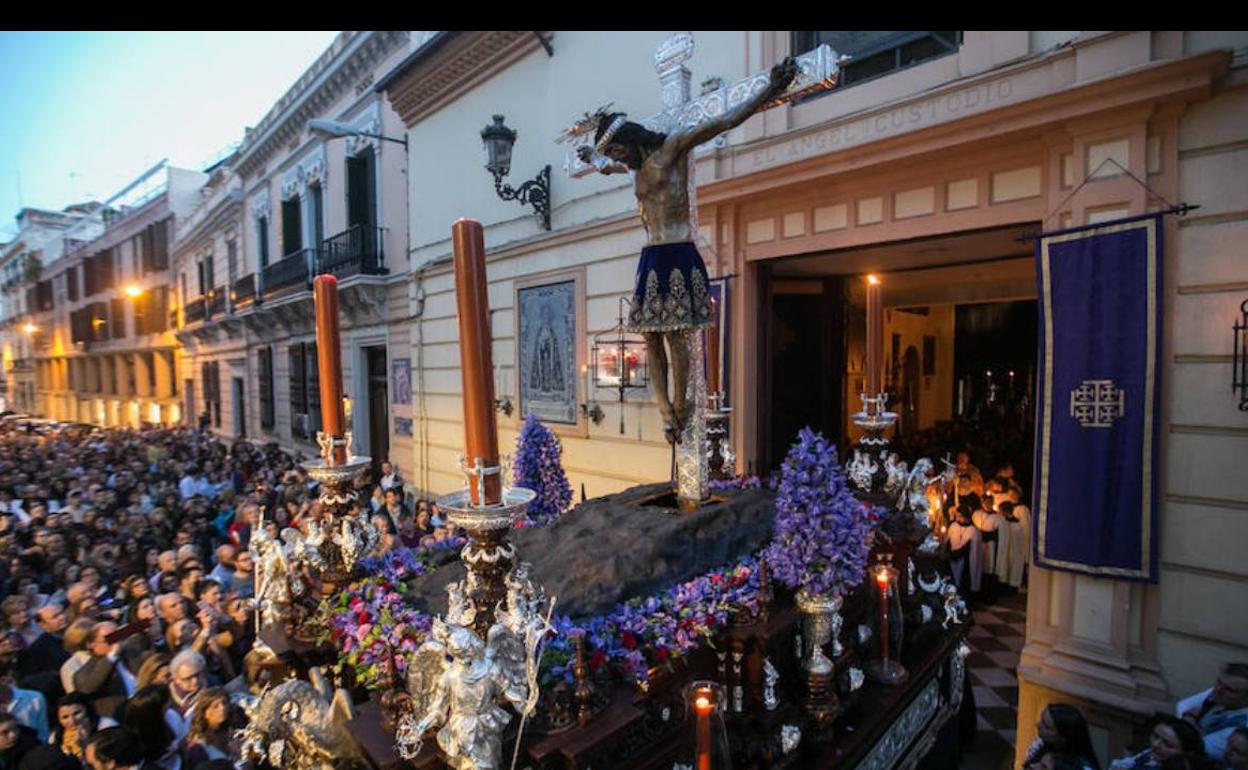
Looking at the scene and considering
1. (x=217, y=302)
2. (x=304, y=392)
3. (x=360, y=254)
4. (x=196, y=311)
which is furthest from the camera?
(x=196, y=311)

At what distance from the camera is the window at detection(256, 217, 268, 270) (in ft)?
60.8

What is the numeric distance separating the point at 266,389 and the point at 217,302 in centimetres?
504

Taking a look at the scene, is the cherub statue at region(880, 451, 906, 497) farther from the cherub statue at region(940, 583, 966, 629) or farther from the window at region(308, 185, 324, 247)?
the window at region(308, 185, 324, 247)

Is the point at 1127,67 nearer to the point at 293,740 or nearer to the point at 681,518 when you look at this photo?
the point at 681,518

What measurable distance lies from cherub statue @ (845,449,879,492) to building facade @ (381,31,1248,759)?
179 centimetres

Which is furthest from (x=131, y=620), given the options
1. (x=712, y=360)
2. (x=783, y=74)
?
(x=783, y=74)

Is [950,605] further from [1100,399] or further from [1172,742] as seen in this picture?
[1100,399]

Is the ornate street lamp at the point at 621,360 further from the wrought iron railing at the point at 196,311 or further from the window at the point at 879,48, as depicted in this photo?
the wrought iron railing at the point at 196,311

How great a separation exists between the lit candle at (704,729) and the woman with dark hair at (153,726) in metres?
2.76

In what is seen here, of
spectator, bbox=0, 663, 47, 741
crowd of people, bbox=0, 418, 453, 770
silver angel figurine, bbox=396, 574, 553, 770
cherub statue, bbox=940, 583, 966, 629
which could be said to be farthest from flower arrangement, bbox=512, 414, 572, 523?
spectator, bbox=0, 663, 47, 741

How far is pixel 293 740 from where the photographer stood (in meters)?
2.24

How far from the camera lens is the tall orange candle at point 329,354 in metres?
2.83

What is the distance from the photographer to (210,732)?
3141 millimetres
